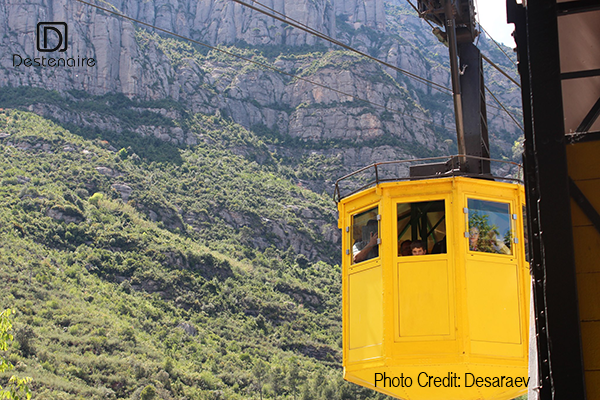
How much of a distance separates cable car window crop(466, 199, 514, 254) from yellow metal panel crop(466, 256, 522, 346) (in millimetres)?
210

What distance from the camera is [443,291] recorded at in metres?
9.35

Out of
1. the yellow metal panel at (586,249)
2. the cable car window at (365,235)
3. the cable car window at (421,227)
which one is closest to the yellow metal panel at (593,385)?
the yellow metal panel at (586,249)

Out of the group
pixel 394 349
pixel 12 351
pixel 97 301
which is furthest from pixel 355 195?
pixel 97 301

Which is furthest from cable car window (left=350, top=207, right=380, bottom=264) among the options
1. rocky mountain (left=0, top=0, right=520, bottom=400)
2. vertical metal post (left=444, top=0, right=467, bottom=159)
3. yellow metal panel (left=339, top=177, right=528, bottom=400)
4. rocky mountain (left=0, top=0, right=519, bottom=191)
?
→ rocky mountain (left=0, top=0, right=519, bottom=191)

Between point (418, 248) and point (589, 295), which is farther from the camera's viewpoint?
point (418, 248)

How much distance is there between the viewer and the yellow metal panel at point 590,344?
155 inches

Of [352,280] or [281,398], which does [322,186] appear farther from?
[352,280]

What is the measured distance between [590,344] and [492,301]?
5693 millimetres

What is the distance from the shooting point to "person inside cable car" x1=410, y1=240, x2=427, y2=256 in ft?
31.7

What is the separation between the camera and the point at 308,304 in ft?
247

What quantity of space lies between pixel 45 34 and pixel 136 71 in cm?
1296

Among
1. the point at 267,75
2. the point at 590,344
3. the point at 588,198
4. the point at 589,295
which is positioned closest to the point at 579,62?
the point at 588,198

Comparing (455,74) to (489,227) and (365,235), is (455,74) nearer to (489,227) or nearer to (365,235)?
(489,227)

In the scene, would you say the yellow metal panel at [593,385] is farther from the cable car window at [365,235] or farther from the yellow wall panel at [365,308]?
the cable car window at [365,235]
